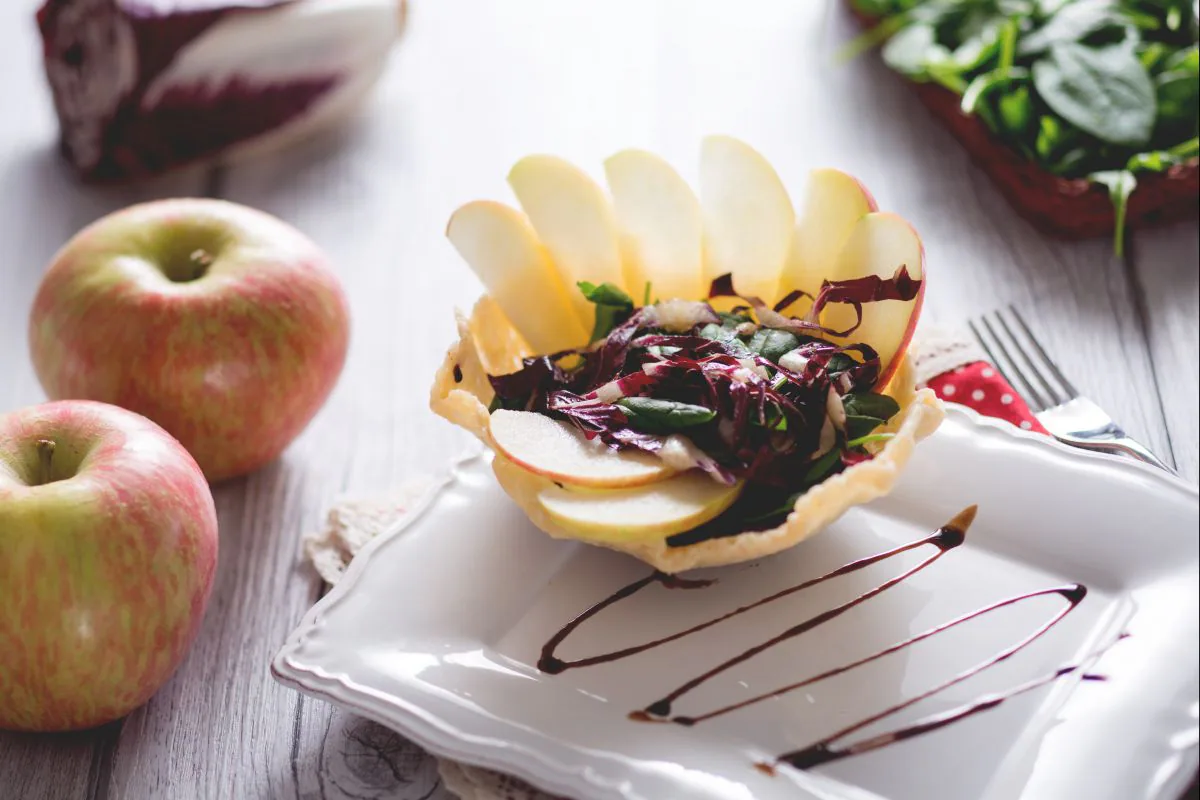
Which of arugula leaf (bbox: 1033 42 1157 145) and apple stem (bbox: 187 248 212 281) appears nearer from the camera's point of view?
Answer: apple stem (bbox: 187 248 212 281)

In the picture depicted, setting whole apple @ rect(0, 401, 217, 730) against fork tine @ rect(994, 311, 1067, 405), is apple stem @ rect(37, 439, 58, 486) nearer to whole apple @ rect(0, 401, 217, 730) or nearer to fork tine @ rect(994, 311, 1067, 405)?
whole apple @ rect(0, 401, 217, 730)

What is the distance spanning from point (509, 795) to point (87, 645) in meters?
0.47

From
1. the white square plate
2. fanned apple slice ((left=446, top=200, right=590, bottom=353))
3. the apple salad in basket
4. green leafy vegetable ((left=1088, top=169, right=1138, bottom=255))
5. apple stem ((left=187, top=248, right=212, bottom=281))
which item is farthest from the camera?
green leafy vegetable ((left=1088, top=169, right=1138, bottom=255))

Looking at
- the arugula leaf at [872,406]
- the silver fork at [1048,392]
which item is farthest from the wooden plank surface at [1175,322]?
the arugula leaf at [872,406]

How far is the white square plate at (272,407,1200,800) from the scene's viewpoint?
1.12 meters

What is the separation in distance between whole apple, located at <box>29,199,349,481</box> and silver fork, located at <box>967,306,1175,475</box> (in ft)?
3.14

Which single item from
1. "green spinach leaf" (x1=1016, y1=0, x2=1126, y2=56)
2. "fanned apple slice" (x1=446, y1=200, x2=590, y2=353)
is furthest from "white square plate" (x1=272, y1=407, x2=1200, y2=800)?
"green spinach leaf" (x1=1016, y1=0, x2=1126, y2=56)

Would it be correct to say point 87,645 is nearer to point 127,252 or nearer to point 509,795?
point 509,795

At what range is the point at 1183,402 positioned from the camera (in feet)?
A: 5.63

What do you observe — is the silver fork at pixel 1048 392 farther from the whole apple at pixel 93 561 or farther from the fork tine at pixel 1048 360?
the whole apple at pixel 93 561

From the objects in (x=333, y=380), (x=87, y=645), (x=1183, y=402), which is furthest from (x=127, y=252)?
(x=1183, y=402)

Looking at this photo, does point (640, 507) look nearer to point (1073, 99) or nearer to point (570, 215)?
point (570, 215)

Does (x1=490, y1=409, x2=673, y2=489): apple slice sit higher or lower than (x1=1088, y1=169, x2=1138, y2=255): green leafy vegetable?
lower

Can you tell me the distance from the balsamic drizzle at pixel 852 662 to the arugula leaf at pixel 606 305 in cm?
33
